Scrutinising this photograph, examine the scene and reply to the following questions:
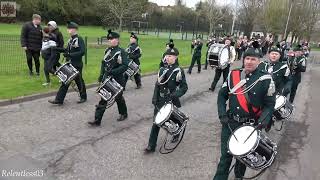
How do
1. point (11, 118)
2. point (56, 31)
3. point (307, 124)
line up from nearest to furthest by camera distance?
point (11, 118) → point (307, 124) → point (56, 31)

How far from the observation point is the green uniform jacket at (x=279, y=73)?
8.63 meters

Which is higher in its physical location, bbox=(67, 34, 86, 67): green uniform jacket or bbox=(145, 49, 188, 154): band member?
bbox=(67, 34, 86, 67): green uniform jacket

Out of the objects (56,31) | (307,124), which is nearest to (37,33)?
(56,31)

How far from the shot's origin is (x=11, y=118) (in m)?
7.97

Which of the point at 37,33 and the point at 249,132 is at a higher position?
the point at 37,33

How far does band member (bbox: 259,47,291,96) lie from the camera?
8633mm

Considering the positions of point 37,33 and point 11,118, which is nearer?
point 11,118

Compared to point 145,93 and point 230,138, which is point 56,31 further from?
point 230,138

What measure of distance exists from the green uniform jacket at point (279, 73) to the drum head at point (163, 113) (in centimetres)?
324

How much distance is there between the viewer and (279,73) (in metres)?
8.63

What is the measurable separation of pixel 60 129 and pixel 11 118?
120 cm

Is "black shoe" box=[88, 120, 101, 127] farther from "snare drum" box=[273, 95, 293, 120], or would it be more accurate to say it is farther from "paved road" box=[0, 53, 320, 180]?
"snare drum" box=[273, 95, 293, 120]

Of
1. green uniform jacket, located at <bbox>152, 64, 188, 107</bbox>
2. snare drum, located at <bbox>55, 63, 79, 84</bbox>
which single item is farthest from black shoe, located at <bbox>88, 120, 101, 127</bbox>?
green uniform jacket, located at <bbox>152, 64, 188, 107</bbox>

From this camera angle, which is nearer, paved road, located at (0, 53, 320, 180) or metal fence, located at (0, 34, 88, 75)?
paved road, located at (0, 53, 320, 180)
